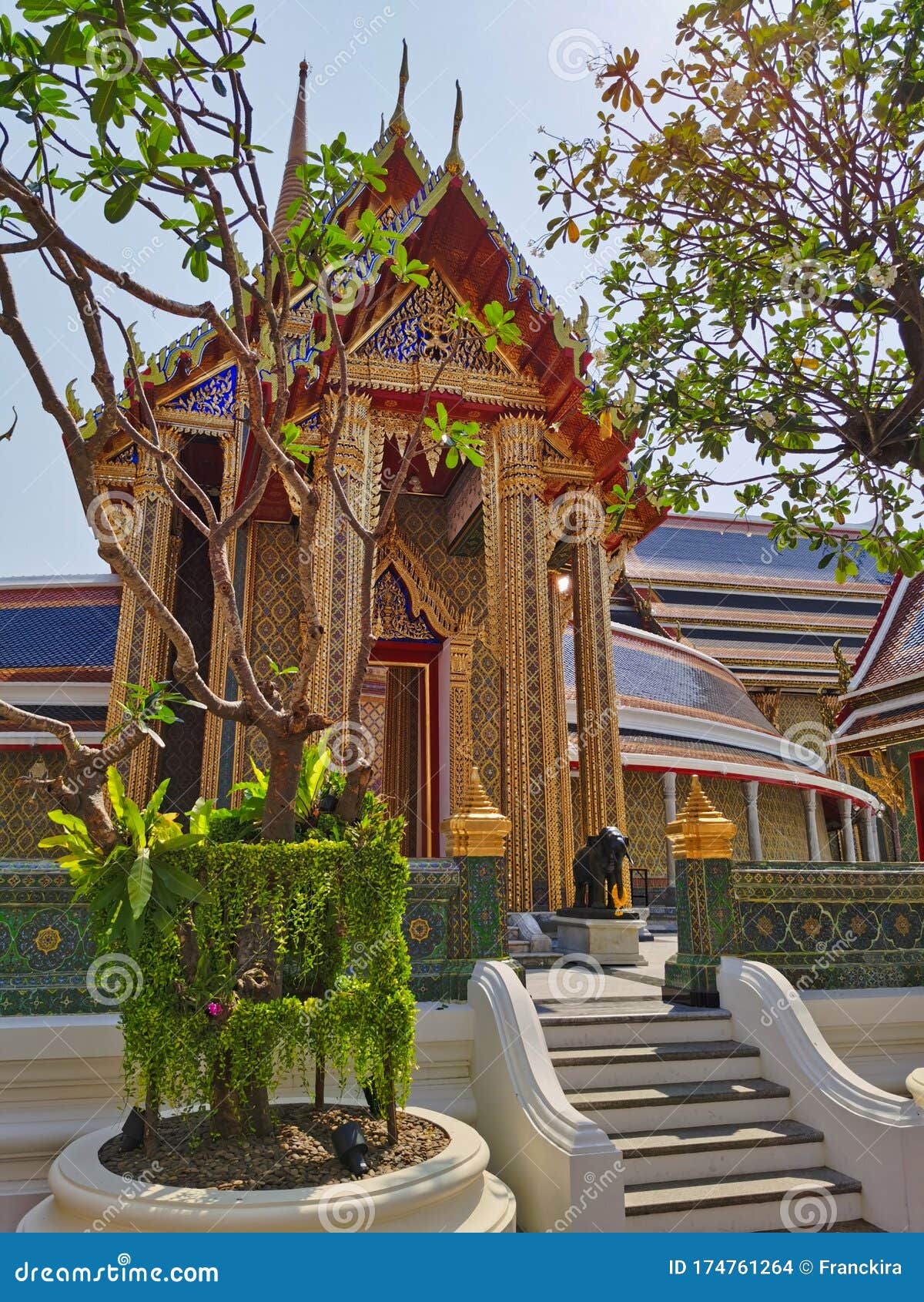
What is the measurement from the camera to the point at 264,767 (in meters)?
7.62

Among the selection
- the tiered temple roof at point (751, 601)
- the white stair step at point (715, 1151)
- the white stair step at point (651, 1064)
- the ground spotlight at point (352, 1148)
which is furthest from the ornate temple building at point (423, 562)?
the tiered temple roof at point (751, 601)

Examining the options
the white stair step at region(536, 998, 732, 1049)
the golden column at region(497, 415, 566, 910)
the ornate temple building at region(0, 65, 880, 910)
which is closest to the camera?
the white stair step at region(536, 998, 732, 1049)

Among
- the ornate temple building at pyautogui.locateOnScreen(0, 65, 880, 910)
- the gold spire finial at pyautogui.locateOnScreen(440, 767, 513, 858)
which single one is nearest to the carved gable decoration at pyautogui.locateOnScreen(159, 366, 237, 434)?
the ornate temple building at pyautogui.locateOnScreen(0, 65, 880, 910)

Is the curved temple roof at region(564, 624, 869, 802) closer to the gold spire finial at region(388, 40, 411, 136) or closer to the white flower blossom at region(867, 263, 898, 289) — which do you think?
the gold spire finial at region(388, 40, 411, 136)

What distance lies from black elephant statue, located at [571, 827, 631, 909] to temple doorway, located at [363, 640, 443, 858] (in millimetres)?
2083

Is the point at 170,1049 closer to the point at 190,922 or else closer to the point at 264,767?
the point at 190,922

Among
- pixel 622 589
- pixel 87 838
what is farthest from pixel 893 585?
pixel 622 589

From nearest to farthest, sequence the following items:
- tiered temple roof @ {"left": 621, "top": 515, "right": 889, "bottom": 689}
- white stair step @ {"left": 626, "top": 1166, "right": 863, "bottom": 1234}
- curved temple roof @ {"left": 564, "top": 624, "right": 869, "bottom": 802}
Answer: white stair step @ {"left": 626, "top": 1166, "right": 863, "bottom": 1234}
curved temple roof @ {"left": 564, "top": 624, "right": 869, "bottom": 802}
tiered temple roof @ {"left": 621, "top": 515, "right": 889, "bottom": 689}

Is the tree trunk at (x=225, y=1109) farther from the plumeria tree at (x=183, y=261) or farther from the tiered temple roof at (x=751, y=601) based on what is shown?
the tiered temple roof at (x=751, y=601)

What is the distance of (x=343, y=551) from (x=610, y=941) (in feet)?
10.7

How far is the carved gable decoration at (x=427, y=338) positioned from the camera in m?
7.19

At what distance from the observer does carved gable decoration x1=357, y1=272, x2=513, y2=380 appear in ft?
23.6

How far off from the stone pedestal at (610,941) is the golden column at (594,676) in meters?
1.02

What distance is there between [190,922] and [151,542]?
5255 mm
